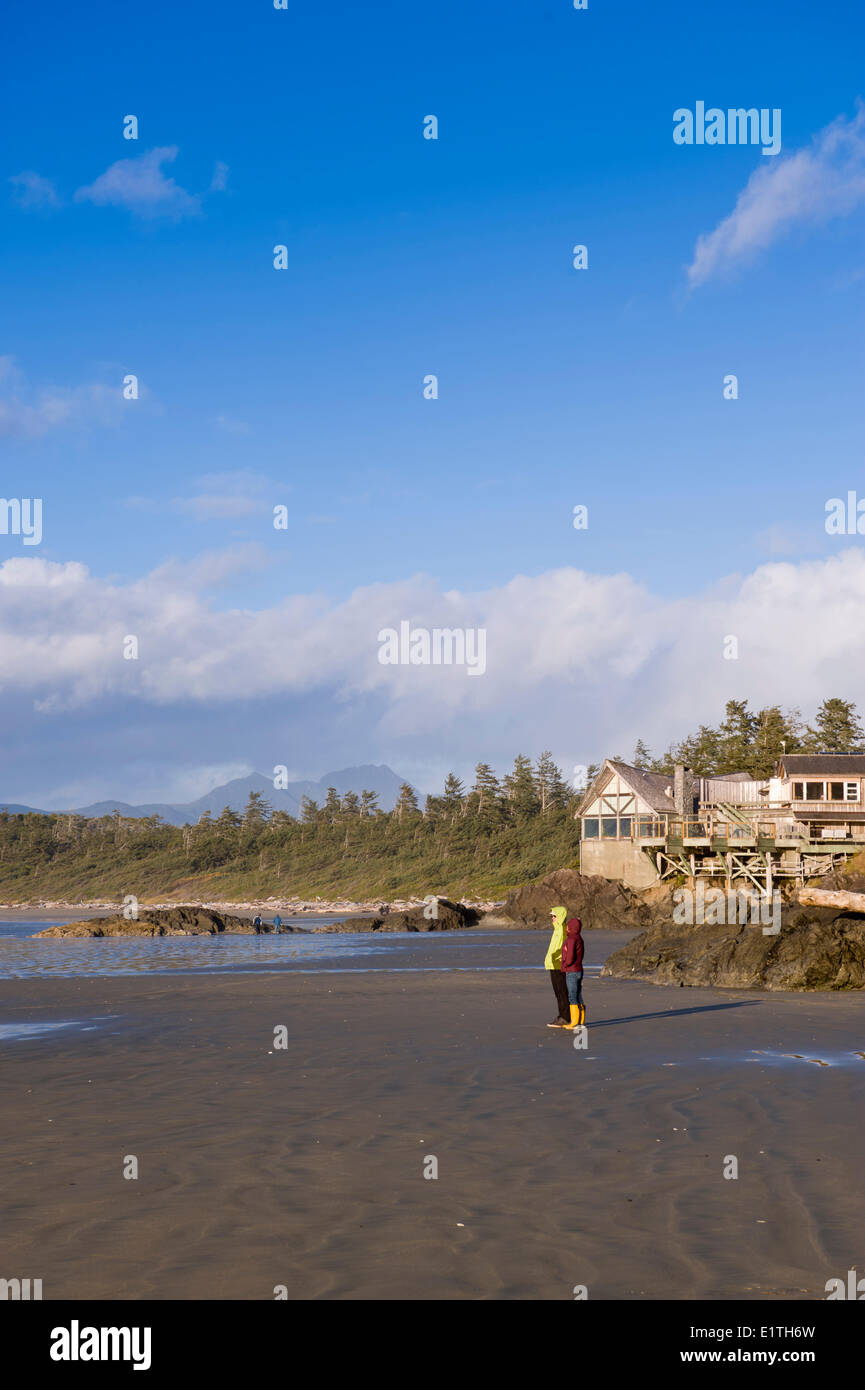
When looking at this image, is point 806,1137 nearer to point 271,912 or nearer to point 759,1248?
point 759,1248

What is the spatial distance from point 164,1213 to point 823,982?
2135 centimetres

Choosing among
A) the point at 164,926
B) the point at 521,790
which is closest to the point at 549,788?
the point at 521,790

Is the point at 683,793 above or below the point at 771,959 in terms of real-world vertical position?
above

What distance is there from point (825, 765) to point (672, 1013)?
56120 mm

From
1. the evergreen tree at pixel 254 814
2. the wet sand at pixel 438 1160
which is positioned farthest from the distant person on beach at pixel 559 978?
the evergreen tree at pixel 254 814

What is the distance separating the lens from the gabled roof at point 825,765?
73.2 meters

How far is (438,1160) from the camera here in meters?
10.1

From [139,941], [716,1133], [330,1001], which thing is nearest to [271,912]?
[139,941]

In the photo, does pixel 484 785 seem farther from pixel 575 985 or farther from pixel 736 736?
pixel 575 985

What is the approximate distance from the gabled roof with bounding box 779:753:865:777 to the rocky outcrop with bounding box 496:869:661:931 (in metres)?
13.1

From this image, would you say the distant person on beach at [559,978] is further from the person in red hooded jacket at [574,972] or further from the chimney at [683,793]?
the chimney at [683,793]

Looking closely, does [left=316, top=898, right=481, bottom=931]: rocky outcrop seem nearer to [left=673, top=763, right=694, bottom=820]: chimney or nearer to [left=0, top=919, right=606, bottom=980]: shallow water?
[left=0, top=919, right=606, bottom=980]: shallow water

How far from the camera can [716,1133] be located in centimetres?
1103

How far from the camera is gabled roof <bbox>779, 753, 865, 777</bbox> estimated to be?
240 feet
